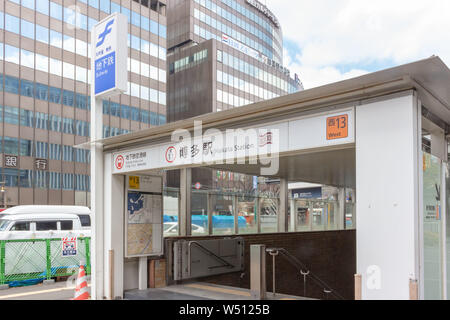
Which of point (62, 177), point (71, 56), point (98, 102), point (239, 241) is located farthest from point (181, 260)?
point (71, 56)

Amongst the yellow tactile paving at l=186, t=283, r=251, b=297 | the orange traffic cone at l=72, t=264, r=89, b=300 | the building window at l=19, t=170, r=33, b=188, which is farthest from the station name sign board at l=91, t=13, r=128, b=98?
the building window at l=19, t=170, r=33, b=188

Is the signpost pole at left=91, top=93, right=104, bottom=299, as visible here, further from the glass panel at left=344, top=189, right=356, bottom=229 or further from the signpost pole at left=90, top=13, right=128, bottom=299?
the glass panel at left=344, top=189, right=356, bottom=229

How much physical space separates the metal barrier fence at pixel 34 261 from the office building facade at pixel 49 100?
95.5 feet

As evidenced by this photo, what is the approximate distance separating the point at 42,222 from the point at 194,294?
27.6 ft

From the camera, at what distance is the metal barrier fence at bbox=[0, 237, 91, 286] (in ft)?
36.7

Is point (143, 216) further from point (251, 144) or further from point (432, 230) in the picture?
point (432, 230)

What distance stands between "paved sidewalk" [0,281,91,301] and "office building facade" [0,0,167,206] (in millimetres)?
30206

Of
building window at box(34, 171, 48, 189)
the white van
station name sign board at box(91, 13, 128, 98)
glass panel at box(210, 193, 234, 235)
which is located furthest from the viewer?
building window at box(34, 171, 48, 189)

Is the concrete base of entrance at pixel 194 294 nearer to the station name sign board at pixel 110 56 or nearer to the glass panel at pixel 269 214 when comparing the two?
the station name sign board at pixel 110 56

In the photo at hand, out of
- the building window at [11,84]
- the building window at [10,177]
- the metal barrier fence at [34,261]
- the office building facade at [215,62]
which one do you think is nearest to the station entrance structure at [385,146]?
the metal barrier fence at [34,261]

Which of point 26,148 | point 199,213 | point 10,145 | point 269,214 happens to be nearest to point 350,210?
point 269,214
